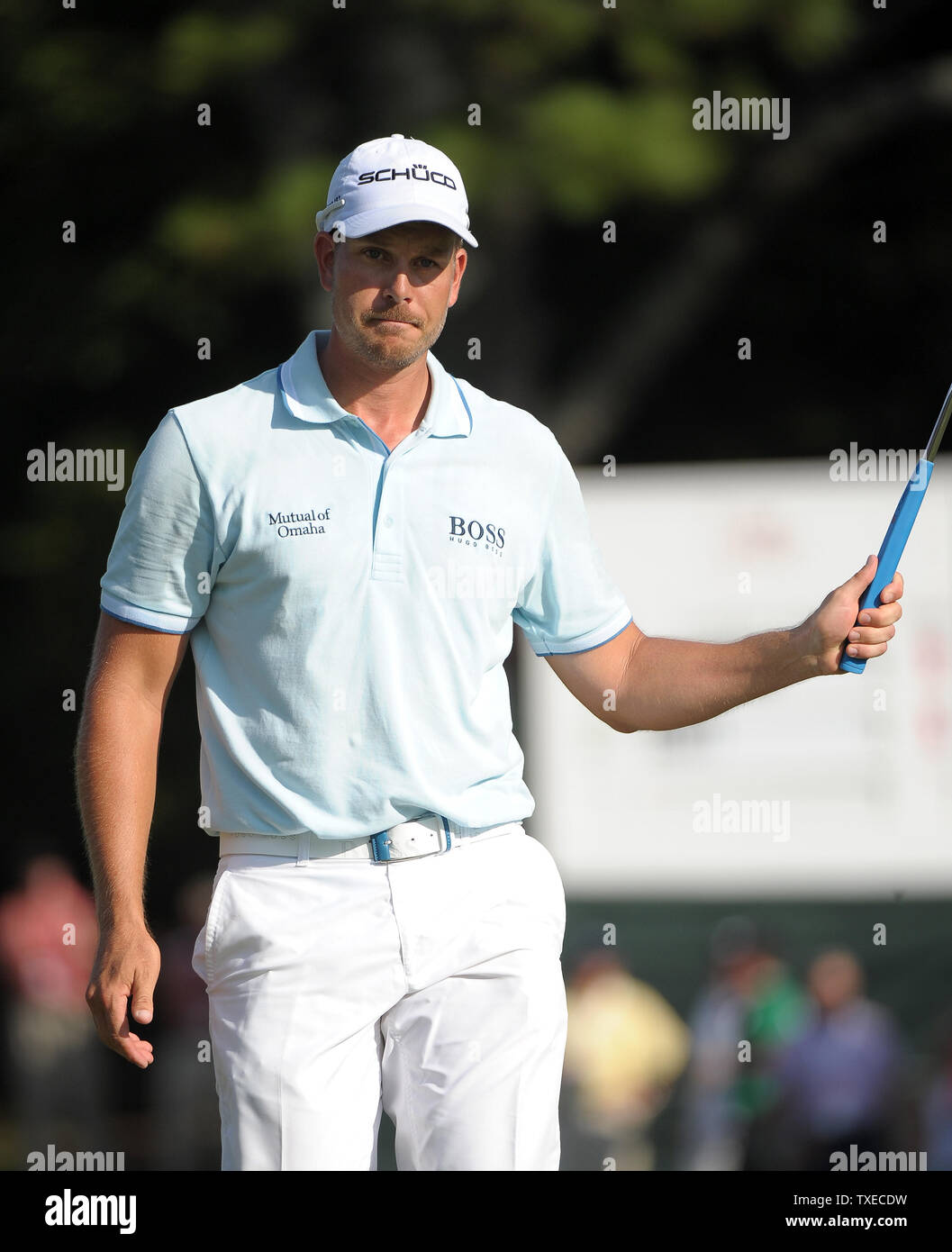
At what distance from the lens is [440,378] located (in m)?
3.84

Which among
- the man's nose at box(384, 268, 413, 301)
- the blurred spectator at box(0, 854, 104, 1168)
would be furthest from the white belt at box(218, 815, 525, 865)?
the blurred spectator at box(0, 854, 104, 1168)

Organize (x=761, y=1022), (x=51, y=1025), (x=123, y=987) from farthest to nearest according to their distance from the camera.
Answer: (x=51, y=1025)
(x=761, y=1022)
(x=123, y=987)

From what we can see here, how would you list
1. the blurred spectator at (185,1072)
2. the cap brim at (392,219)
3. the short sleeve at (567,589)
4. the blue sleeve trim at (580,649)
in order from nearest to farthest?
the cap brim at (392,219) < the short sleeve at (567,589) < the blue sleeve trim at (580,649) < the blurred spectator at (185,1072)

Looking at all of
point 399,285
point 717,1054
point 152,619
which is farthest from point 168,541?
point 717,1054

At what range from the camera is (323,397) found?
12.1ft

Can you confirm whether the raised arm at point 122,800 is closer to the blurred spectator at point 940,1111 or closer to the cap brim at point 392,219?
the cap brim at point 392,219

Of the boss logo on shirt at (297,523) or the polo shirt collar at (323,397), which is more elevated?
the polo shirt collar at (323,397)

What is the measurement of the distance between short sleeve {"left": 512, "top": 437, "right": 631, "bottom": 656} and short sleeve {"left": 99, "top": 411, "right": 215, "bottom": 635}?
2.10 feet

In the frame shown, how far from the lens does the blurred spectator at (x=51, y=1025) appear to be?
41.9ft

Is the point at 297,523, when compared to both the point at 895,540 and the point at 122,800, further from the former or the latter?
the point at 895,540

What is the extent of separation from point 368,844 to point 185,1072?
8.53 meters

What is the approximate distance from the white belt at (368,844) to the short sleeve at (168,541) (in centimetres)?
42

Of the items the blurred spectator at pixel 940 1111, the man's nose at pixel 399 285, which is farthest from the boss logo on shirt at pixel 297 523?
the blurred spectator at pixel 940 1111

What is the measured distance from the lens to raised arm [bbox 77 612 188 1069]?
3527 mm
